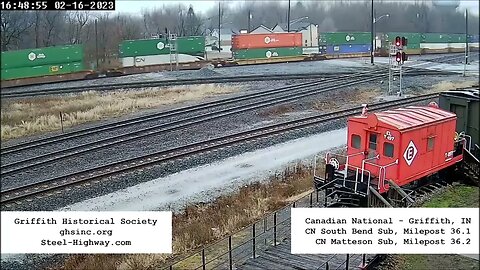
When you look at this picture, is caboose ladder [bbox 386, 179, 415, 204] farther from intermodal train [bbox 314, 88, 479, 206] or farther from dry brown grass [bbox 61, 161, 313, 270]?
dry brown grass [bbox 61, 161, 313, 270]

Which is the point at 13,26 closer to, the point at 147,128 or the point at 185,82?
→ the point at 147,128

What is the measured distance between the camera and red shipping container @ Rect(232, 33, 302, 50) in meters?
7.86

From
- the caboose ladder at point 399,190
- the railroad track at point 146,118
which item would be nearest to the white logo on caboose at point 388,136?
the caboose ladder at point 399,190

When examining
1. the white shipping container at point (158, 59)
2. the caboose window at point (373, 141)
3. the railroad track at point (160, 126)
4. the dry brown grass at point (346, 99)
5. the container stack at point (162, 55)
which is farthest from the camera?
the white shipping container at point (158, 59)

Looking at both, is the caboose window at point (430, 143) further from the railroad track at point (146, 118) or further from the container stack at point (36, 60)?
the railroad track at point (146, 118)

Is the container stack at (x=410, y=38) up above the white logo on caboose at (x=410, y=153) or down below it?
Result: above

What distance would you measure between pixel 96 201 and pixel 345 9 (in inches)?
147

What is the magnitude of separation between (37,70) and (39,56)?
1.32 metres

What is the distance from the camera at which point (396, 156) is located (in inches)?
217

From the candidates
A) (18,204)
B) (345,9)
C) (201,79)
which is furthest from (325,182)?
(201,79)

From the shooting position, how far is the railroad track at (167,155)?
6621 mm

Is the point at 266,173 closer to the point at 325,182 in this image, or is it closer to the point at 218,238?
the point at 325,182

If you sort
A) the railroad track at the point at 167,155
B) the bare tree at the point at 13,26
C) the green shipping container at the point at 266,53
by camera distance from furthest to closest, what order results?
the green shipping container at the point at 266,53, the railroad track at the point at 167,155, the bare tree at the point at 13,26

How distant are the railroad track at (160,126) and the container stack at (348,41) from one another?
0.65 m
